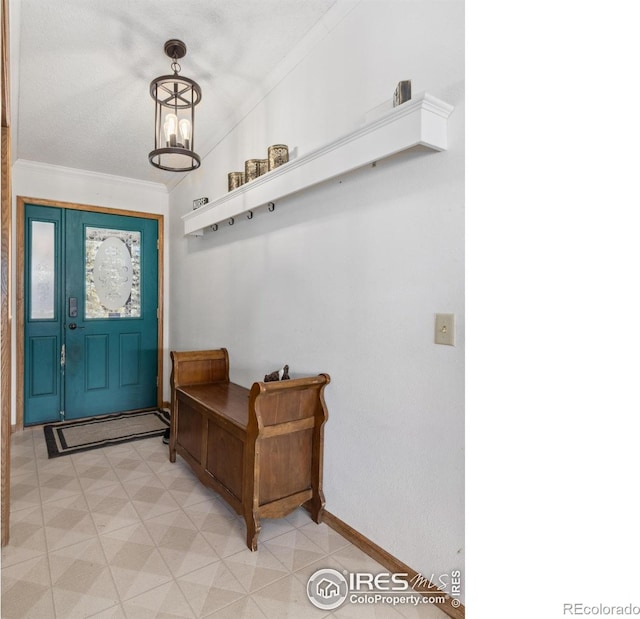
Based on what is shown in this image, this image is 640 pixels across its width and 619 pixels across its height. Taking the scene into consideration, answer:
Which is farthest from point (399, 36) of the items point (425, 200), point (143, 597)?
point (143, 597)

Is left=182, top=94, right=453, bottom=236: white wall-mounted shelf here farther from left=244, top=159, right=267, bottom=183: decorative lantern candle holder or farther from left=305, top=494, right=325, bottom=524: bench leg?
left=305, top=494, right=325, bottom=524: bench leg

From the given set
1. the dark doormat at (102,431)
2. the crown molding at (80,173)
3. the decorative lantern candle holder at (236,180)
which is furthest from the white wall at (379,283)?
the crown molding at (80,173)

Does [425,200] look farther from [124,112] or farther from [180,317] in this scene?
[180,317]

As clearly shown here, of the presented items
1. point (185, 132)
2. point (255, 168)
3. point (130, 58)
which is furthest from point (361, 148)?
point (130, 58)

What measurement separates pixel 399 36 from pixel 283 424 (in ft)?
5.73

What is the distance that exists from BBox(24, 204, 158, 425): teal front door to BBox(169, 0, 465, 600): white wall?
6.87 feet

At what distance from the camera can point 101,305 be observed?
3887mm

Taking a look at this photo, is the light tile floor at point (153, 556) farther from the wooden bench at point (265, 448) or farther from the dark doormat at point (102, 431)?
the dark doormat at point (102, 431)

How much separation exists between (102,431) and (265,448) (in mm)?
2294

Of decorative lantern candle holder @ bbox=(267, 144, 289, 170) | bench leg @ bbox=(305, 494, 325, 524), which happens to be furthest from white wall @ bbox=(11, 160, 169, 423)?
bench leg @ bbox=(305, 494, 325, 524)

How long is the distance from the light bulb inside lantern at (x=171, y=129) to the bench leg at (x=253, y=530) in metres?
1.75

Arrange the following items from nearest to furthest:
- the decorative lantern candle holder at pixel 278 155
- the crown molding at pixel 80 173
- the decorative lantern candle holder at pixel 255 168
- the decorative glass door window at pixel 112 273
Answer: the decorative lantern candle holder at pixel 278 155, the decorative lantern candle holder at pixel 255 168, the crown molding at pixel 80 173, the decorative glass door window at pixel 112 273

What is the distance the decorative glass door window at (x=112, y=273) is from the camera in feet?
12.6

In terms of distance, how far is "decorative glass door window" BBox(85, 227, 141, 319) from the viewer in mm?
3836
